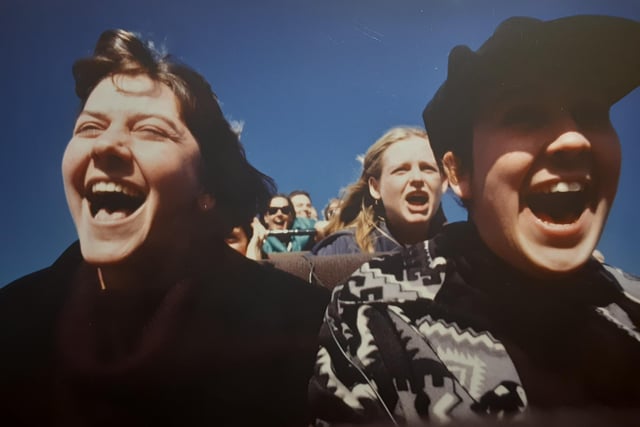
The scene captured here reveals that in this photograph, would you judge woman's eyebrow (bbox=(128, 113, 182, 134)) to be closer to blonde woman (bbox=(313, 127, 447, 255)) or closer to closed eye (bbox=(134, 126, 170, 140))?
closed eye (bbox=(134, 126, 170, 140))

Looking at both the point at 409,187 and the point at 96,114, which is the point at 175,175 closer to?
the point at 96,114

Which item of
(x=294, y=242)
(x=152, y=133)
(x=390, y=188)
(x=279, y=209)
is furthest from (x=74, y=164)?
(x=390, y=188)

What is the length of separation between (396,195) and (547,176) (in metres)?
0.51

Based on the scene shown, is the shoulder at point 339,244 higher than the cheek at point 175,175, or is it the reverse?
the cheek at point 175,175

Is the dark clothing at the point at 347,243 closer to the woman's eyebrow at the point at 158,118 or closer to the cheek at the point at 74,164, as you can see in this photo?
the woman's eyebrow at the point at 158,118

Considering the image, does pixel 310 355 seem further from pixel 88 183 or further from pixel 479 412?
pixel 88 183

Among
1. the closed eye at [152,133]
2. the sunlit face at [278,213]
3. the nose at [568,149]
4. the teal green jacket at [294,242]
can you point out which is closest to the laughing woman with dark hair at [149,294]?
the closed eye at [152,133]

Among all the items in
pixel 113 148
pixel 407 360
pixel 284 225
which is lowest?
pixel 407 360

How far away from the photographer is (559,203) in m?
1.41

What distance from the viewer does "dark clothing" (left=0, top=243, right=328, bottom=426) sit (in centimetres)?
134

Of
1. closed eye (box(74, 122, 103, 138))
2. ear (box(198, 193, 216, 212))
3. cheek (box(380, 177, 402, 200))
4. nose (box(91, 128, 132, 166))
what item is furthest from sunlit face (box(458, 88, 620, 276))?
closed eye (box(74, 122, 103, 138))

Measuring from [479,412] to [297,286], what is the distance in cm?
71

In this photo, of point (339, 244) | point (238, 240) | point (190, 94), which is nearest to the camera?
point (190, 94)

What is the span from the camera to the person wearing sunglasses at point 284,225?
157 centimetres
